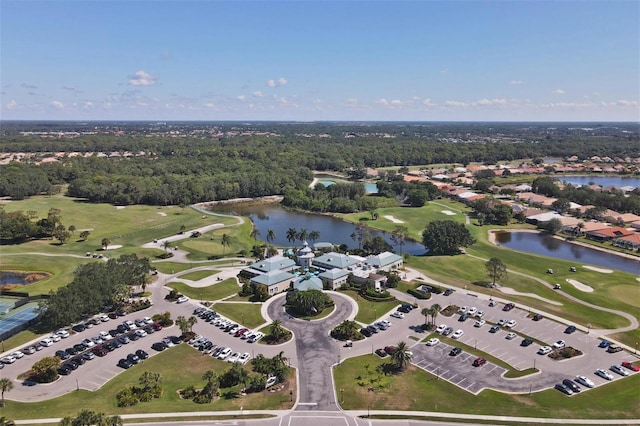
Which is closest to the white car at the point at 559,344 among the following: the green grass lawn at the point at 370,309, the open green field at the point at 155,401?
the green grass lawn at the point at 370,309

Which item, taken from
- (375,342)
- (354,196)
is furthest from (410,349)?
(354,196)

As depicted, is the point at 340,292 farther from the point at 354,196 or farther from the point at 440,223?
the point at 354,196

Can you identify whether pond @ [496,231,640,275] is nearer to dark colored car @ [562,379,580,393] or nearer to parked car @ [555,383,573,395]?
dark colored car @ [562,379,580,393]

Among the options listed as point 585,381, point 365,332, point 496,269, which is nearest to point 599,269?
point 496,269

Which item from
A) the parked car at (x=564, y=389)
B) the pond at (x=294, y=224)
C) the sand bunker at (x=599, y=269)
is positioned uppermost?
the parked car at (x=564, y=389)

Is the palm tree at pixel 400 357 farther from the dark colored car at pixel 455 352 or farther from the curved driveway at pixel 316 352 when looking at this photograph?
the curved driveway at pixel 316 352

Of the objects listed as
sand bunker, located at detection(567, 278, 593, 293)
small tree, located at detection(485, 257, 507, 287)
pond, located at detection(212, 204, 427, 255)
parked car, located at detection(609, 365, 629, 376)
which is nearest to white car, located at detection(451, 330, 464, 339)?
parked car, located at detection(609, 365, 629, 376)

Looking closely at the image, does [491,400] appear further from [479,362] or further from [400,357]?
[400,357]
